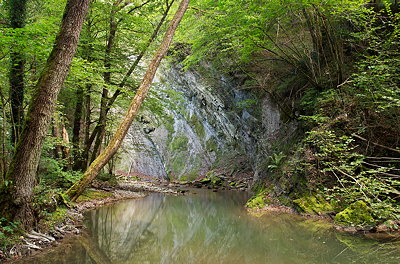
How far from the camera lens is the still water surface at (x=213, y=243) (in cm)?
397

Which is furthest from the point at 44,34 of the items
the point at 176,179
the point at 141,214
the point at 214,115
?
the point at 176,179

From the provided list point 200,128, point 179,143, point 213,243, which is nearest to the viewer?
point 213,243

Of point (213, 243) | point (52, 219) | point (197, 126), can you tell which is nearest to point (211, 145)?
point (197, 126)

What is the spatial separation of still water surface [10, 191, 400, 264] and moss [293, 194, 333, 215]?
591 mm

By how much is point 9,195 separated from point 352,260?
17.3 feet

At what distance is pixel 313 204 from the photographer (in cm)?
752

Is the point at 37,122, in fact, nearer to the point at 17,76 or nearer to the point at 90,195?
the point at 17,76

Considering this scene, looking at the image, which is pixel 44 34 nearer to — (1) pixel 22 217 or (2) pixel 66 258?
(1) pixel 22 217

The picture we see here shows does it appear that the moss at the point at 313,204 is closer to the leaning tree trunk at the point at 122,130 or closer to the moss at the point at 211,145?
the leaning tree trunk at the point at 122,130

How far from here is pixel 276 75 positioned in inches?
434

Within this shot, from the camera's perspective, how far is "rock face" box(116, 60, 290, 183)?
40.9ft

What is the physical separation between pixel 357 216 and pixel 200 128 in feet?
62.7

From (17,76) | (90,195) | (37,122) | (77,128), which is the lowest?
(90,195)

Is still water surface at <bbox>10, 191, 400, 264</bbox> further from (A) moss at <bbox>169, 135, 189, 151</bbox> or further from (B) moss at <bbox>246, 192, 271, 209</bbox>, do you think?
(A) moss at <bbox>169, 135, 189, 151</bbox>
